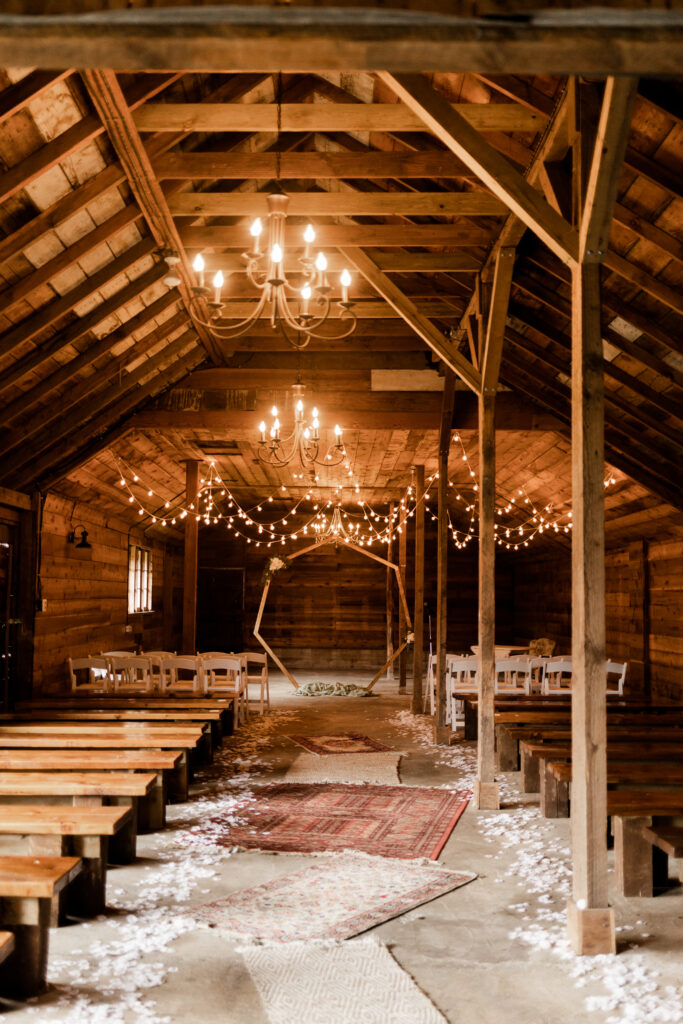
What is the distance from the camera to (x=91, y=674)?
11758mm

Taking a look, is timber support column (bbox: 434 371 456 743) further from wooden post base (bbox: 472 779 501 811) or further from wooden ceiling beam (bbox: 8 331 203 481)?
wooden ceiling beam (bbox: 8 331 203 481)

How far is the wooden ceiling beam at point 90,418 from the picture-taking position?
28.1 feet

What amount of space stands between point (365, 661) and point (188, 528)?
8554 mm

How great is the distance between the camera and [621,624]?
12.5 m

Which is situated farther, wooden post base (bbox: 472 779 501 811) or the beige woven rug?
the beige woven rug

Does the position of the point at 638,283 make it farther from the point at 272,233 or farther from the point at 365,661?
the point at 365,661

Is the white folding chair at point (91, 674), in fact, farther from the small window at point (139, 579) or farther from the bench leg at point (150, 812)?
the bench leg at point (150, 812)

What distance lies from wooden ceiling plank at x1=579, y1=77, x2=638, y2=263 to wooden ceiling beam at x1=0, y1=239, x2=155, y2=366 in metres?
4.13

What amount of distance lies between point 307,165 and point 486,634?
3.68m

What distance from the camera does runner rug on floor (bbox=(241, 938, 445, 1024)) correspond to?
3.21 meters

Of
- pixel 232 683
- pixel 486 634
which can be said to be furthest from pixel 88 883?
pixel 232 683

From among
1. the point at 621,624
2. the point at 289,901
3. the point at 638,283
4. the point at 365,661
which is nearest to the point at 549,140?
the point at 638,283

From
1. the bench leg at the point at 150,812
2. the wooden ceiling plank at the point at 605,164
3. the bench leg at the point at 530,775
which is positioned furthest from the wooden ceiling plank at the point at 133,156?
the bench leg at the point at 530,775

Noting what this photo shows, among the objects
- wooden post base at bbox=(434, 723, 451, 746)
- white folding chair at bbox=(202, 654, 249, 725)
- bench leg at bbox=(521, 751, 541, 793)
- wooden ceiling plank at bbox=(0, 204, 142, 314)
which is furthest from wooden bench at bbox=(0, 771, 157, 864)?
wooden post base at bbox=(434, 723, 451, 746)
